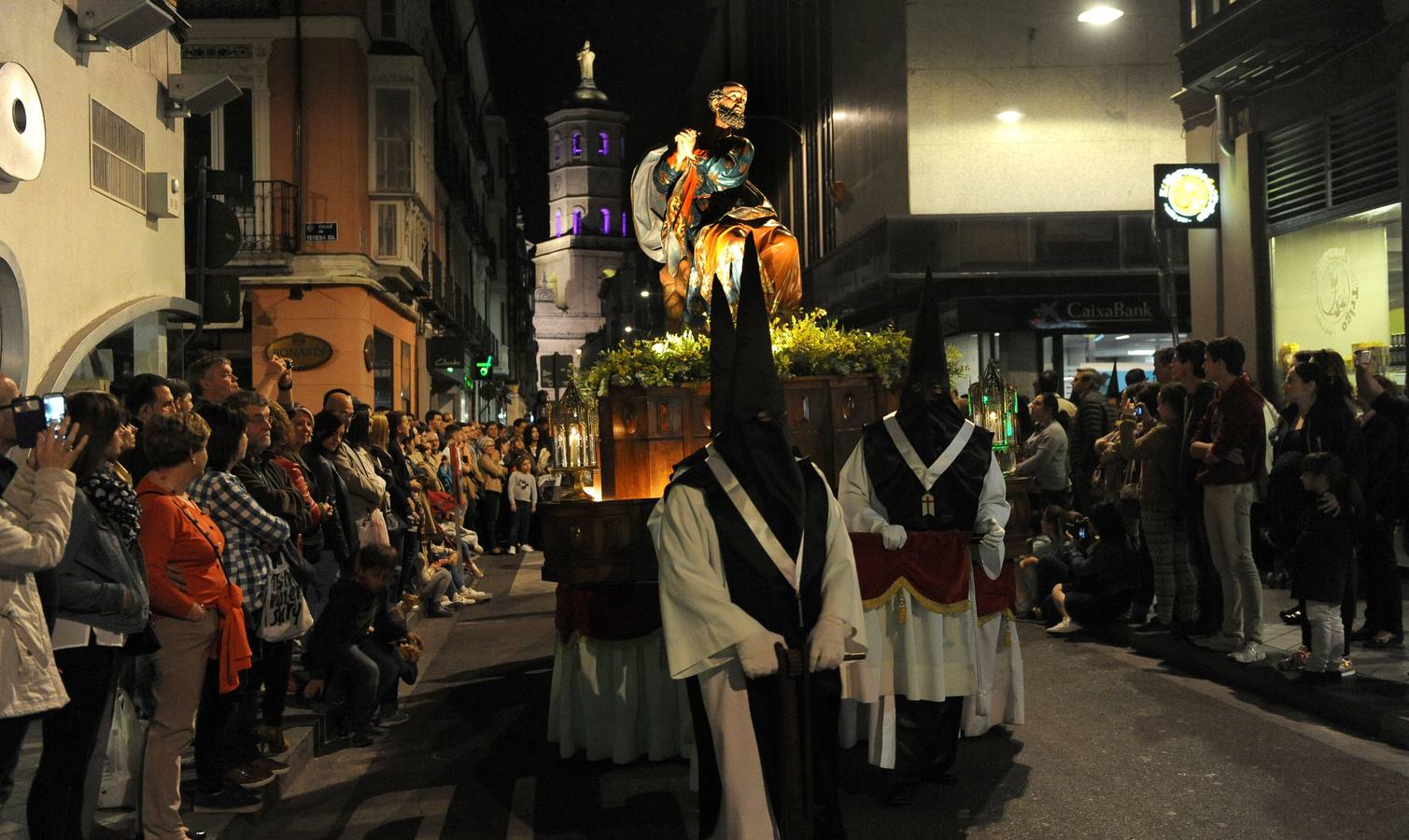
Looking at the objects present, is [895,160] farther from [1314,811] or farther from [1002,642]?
[1314,811]

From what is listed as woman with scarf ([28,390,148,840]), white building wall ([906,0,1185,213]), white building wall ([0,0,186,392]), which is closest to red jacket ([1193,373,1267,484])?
woman with scarf ([28,390,148,840])

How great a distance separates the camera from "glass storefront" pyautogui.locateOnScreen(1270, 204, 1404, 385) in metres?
13.0

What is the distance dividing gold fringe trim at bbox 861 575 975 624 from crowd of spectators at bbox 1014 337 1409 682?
2.77 meters

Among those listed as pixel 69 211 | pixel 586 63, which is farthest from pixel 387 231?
pixel 586 63

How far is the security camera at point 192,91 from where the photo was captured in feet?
48.2

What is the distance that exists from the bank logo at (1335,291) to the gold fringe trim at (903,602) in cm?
894

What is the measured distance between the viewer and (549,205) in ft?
328

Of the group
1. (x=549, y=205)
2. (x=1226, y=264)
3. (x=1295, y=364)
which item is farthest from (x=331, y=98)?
(x=549, y=205)

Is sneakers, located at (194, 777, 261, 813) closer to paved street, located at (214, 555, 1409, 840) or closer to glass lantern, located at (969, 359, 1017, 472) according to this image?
paved street, located at (214, 555, 1409, 840)

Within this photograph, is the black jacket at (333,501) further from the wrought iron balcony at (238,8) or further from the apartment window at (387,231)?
the wrought iron balcony at (238,8)

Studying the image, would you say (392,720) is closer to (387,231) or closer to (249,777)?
(249,777)

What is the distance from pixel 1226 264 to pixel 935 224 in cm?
796

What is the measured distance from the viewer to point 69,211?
1176 cm

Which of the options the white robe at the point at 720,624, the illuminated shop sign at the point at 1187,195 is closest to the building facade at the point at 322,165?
the illuminated shop sign at the point at 1187,195
